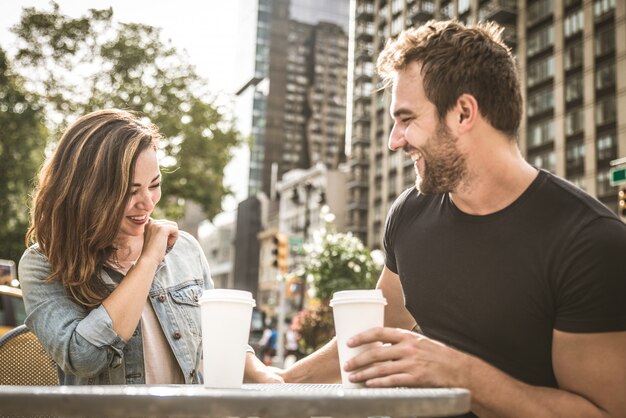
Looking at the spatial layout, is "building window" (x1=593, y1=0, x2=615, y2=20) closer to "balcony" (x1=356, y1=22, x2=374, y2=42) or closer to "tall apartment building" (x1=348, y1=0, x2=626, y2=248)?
"tall apartment building" (x1=348, y1=0, x2=626, y2=248)

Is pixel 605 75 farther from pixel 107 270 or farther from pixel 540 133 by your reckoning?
pixel 107 270

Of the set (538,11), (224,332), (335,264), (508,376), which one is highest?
(538,11)

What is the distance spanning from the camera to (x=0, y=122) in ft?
74.0

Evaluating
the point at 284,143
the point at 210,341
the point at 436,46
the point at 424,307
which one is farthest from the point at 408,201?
the point at 284,143

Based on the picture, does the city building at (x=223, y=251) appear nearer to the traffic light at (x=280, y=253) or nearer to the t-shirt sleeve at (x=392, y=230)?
the traffic light at (x=280, y=253)

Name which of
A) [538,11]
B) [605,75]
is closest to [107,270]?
[605,75]

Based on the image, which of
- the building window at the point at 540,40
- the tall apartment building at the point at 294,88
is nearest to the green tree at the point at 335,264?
the building window at the point at 540,40

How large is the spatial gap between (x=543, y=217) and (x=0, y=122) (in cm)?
2354

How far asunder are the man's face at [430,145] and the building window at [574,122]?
131 ft

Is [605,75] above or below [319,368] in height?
above

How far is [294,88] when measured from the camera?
95750mm

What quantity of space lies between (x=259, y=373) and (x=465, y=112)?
1.15m

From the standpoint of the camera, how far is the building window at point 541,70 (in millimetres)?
42500

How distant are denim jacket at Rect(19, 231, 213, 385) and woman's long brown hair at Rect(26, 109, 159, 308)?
0.08m
